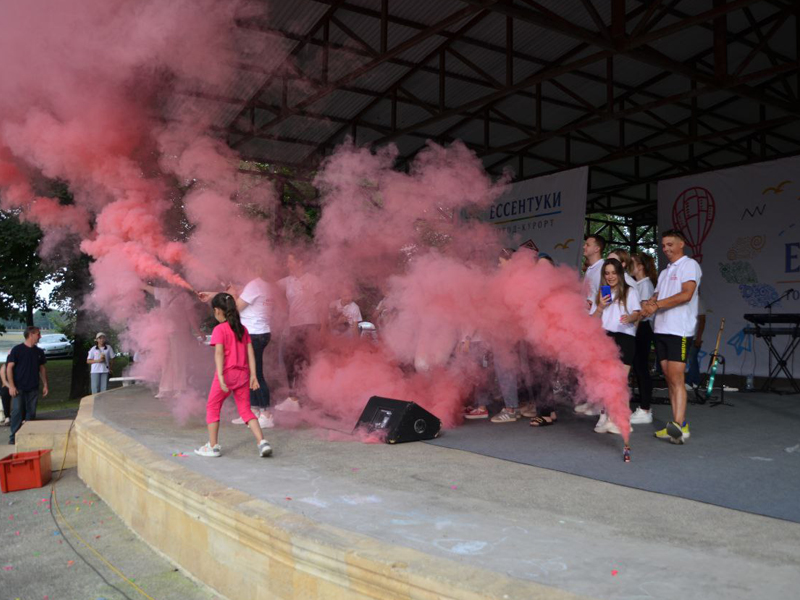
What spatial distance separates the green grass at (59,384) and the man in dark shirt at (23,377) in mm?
6513

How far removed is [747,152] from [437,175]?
10645 millimetres

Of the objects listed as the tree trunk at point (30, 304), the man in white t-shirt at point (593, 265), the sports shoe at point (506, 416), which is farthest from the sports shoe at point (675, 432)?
the tree trunk at point (30, 304)

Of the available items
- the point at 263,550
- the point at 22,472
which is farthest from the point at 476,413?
the point at 22,472

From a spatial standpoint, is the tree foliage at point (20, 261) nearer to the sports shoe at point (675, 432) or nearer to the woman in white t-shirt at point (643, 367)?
the woman in white t-shirt at point (643, 367)

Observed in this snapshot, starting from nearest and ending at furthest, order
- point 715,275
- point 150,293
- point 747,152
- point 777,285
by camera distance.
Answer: point 150,293 < point 777,285 < point 715,275 < point 747,152

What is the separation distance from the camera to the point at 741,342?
12211 millimetres

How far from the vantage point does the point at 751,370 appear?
11891 mm

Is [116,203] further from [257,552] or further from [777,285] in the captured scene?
[777,285]

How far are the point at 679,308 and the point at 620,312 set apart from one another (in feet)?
1.73

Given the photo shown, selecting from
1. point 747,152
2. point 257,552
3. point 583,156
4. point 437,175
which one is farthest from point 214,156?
point 747,152

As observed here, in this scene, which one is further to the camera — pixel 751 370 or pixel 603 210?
pixel 603 210

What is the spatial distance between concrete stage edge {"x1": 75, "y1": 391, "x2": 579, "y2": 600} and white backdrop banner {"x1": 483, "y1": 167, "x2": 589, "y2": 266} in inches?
354

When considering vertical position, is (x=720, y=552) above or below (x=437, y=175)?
below

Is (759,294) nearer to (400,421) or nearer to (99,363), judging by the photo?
(400,421)
